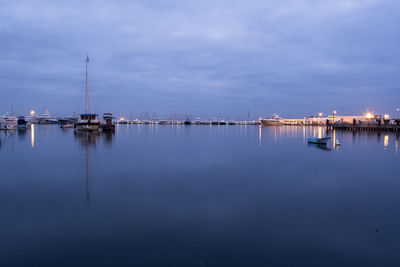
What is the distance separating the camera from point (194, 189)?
12.3 metres

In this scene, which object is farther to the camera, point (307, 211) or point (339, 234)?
point (307, 211)

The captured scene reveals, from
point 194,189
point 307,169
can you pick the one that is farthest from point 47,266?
point 307,169

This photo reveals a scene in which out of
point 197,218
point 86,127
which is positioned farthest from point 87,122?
point 197,218

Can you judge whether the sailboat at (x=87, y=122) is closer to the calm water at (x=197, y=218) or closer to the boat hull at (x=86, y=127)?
the boat hull at (x=86, y=127)

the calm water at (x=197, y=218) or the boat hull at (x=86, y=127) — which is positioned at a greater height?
the boat hull at (x=86, y=127)

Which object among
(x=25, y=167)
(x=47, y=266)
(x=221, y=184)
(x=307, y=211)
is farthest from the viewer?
(x=25, y=167)

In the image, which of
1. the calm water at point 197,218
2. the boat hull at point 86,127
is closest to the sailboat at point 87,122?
the boat hull at point 86,127

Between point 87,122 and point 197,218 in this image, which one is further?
point 87,122

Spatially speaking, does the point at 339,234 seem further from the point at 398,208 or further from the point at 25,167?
the point at 25,167

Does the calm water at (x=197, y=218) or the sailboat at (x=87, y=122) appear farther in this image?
the sailboat at (x=87, y=122)

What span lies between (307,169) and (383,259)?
38.8ft

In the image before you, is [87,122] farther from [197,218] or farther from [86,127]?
[197,218]

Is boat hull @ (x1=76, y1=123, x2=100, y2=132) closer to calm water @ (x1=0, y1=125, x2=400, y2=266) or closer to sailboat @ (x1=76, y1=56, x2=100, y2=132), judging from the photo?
sailboat @ (x1=76, y1=56, x2=100, y2=132)

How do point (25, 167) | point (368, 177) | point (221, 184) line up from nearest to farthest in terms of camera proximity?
point (221, 184) < point (368, 177) < point (25, 167)
